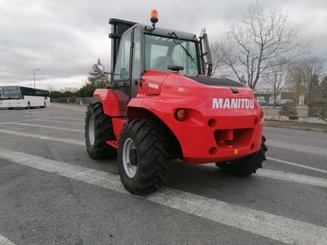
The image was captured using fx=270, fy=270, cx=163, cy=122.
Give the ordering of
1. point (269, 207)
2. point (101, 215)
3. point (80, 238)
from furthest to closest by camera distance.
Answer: point (269, 207)
point (101, 215)
point (80, 238)

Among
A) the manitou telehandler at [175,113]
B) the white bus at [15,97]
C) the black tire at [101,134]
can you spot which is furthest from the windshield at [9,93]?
the manitou telehandler at [175,113]

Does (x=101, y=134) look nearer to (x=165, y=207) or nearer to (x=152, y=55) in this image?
(x=152, y=55)

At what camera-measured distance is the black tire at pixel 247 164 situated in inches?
175

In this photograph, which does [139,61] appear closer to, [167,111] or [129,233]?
[167,111]

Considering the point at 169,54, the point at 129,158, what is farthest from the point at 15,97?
the point at 129,158

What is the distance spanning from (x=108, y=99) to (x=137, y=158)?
2.10 meters

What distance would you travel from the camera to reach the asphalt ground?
2855 mm

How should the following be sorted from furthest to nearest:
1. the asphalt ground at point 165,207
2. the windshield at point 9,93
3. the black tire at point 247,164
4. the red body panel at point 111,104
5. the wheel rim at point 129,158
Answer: the windshield at point 9,93, the red body panel at point 111,104, the black tire at point 247,164, the wheel rim at point 129,158, the asphalt ground at point 165,207

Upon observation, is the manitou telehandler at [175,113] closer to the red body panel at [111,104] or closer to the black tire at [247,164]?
the black tire at [247,164]

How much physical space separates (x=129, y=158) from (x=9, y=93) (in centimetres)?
3447

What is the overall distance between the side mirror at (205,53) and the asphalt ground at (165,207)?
1959 millimetres

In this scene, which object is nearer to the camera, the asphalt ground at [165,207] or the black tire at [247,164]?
the asphalt ground at [165,207]

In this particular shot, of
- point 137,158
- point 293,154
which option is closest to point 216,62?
point 293,154

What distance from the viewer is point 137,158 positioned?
3820mm
